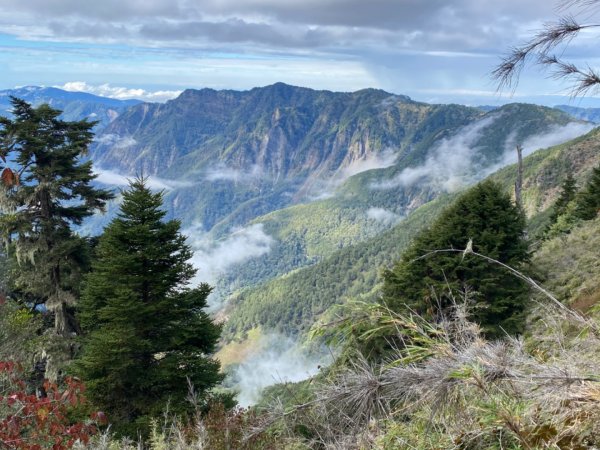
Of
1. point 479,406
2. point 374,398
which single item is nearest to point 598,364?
point 479,406

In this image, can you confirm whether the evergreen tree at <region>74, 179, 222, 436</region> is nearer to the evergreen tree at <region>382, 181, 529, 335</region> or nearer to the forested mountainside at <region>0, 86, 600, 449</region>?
the forested mountainside at <region>0, 86, 600, 449</region>

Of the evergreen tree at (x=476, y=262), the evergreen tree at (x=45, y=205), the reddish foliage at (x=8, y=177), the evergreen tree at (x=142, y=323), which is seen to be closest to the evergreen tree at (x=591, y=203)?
the evergreen tree at (x=476, y=262)

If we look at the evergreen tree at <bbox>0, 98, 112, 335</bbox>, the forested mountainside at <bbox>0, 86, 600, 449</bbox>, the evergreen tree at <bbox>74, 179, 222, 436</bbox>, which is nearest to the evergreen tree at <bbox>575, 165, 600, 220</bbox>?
the forested mountainside at <bbox>0, 86, 600, 449</bbox>

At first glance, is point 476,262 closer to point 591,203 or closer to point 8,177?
point 8,177

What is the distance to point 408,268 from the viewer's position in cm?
1644

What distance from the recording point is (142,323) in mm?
13414

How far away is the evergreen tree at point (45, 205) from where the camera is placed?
1680 centimetres

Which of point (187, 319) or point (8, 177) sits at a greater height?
point (8, 177)

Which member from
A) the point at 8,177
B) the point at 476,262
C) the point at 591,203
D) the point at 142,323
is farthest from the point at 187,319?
the point at 591,203

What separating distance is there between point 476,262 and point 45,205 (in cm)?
1581

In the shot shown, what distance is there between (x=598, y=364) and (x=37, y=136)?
62.5 feet

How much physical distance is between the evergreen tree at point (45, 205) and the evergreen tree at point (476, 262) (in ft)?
40.2

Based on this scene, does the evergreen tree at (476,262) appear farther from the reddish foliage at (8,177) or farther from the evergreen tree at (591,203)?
the evergreen tree at (591,203)

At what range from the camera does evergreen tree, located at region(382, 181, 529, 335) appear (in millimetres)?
15102
